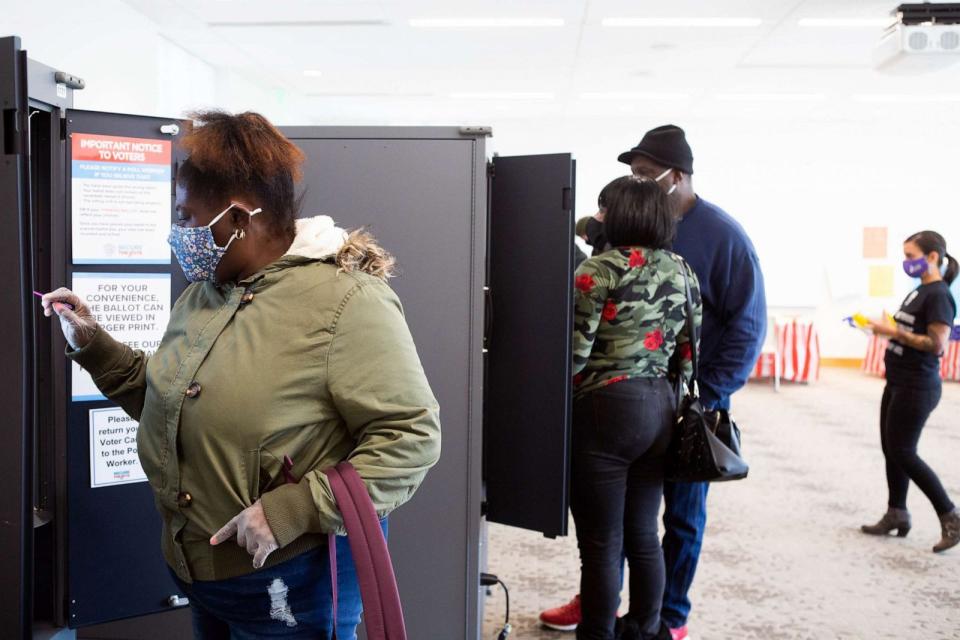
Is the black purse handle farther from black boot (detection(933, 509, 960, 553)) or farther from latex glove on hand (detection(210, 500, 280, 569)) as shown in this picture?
black boot (detection(933, 509, 960, 553))

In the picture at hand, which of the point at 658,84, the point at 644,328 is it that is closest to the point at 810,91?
the point at 658,84

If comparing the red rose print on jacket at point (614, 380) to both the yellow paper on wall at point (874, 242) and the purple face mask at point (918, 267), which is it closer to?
the purple face mask at point (918, 267)

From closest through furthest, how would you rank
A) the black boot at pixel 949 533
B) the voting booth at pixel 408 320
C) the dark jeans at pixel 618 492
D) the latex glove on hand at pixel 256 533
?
the latex glove on hand at pixel 256 533 < the voting booth at pixel 408 320 < the dark jeans at pixel 618 492 < the black boot at pixel 949 533

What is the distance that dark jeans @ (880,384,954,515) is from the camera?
3793 mm

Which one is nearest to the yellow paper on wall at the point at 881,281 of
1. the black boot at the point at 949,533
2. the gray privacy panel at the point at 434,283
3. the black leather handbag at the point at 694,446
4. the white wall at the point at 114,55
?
the black boot at the point at 949,533

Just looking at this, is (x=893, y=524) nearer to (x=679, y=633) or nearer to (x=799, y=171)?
(x=679, y=633)

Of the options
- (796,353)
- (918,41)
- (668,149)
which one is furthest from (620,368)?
(796,353)

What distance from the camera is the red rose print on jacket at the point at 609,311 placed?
2.26m

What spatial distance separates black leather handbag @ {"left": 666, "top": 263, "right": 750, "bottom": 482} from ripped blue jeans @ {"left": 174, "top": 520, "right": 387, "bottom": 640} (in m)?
1.18

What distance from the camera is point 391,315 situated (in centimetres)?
129

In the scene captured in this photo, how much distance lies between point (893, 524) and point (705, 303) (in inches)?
84.0

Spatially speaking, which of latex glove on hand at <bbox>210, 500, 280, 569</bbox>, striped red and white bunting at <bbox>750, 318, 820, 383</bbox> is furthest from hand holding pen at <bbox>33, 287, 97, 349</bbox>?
striped red and white bunting at <bbox>750, 318, 820, 383</bbox>

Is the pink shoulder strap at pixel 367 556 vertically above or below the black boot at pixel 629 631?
above

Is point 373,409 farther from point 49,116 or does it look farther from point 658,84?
point 658,84
